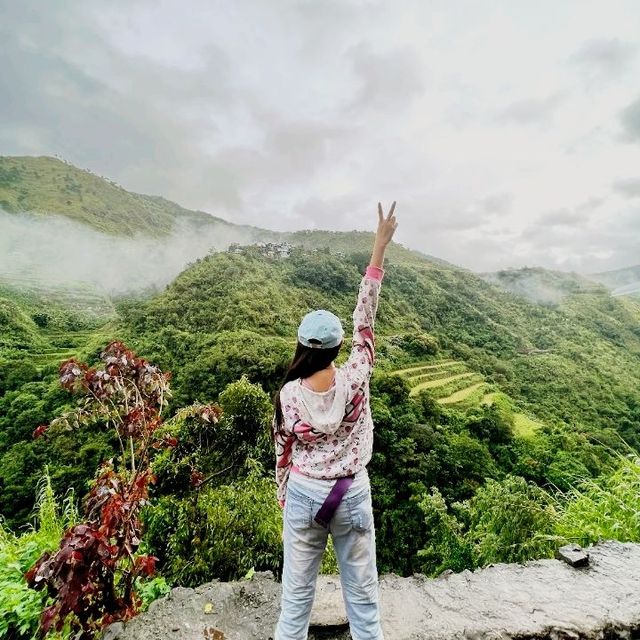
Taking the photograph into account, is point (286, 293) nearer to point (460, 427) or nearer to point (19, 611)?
point (460, 427)

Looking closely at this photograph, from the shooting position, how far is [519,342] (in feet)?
187

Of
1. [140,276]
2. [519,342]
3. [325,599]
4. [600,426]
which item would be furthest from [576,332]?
[325,599]

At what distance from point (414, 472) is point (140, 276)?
57930mm

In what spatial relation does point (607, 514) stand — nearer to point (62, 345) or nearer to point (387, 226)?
point (387, 226)

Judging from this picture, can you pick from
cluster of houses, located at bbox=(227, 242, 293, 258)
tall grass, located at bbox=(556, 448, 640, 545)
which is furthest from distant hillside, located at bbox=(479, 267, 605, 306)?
tall grass, located at bbox=(556, 448, 640, 545)

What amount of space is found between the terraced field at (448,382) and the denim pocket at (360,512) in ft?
101

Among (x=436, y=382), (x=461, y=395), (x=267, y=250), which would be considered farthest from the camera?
(x=267, y=250)

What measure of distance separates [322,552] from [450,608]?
3.65 ft

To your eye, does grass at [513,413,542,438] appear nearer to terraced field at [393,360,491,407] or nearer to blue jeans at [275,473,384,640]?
terraced field at [393,360,491,407]

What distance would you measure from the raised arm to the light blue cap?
0.15 m

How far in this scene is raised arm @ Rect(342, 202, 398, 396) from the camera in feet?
4.98

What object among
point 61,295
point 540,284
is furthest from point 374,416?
point 540,284

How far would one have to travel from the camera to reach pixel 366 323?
162 cm

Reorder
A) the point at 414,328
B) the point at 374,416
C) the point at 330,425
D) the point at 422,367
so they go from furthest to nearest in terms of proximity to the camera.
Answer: the point at 414,328, the point at 422,367, the point at 374,416, the point at 330,425
